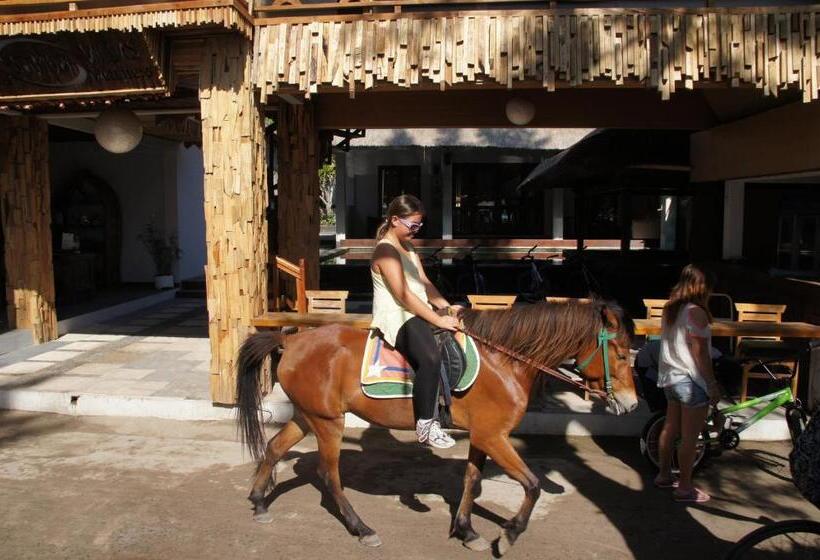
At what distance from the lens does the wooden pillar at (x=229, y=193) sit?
632cm

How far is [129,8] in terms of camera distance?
19.8 feet

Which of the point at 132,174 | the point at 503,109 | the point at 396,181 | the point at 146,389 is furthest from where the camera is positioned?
the point at 396,181

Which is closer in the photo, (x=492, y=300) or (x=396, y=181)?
(x=492, y=300)

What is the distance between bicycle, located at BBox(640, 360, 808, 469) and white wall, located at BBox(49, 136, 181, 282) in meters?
11.5

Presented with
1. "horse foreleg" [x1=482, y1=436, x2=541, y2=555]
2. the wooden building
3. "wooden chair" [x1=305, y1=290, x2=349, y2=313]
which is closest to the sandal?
"horse foreleg" [x1=482, y1=436, x2=541, y2=555]

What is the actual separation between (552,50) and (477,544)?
4176mm

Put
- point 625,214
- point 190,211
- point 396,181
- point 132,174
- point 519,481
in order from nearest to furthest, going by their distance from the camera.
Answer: point 519,481
point 625,214
point 132,174
point 190,211
point 396,181

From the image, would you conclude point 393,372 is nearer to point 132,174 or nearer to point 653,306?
point 653,306

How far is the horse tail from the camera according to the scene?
14.4 feet

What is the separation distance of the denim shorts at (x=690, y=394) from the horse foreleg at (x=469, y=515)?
1.44 m

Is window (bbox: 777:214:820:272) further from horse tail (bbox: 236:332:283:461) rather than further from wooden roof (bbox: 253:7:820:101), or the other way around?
horse tail (bbox: 236:332:283:461)

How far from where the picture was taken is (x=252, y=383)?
4438 millimetres

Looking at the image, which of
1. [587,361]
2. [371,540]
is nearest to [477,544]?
[371,540]

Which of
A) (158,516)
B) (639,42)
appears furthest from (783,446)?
(158,516)
